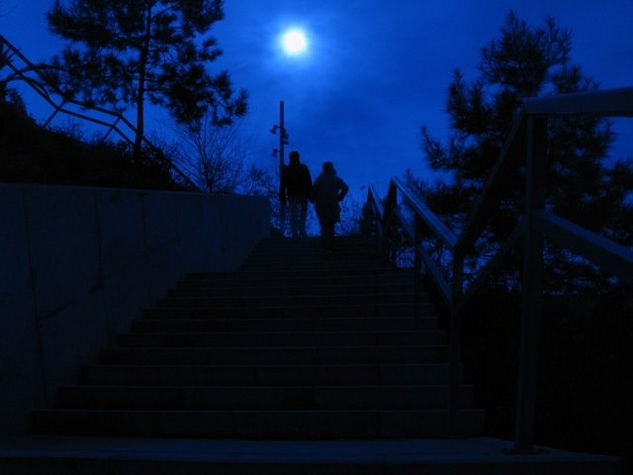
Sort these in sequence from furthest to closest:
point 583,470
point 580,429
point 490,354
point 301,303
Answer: point 490,354 → point 580,429 → point 301,303 → point 583,470

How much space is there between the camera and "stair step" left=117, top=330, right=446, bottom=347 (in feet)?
14.1

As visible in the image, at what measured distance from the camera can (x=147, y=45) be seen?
12867mm

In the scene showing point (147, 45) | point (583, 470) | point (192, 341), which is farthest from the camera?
point (147, 45)

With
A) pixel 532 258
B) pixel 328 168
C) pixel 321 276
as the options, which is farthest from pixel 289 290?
pixel 532 258

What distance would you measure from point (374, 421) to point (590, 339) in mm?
5788

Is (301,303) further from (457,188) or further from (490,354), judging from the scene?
(457,188)

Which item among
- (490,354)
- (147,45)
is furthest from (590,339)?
(147,45)

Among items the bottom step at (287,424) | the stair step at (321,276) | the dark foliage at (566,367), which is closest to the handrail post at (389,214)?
the stair step at (321,276)

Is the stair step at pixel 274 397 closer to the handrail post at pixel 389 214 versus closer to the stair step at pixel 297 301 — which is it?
the stair step at pixel 297 301

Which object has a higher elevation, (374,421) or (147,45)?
(147,45)

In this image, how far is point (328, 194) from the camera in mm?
8039

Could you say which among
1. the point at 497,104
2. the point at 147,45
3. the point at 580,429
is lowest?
the point at 580,429

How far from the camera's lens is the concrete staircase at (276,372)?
10.5 feet

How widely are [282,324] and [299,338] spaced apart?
0.36m
